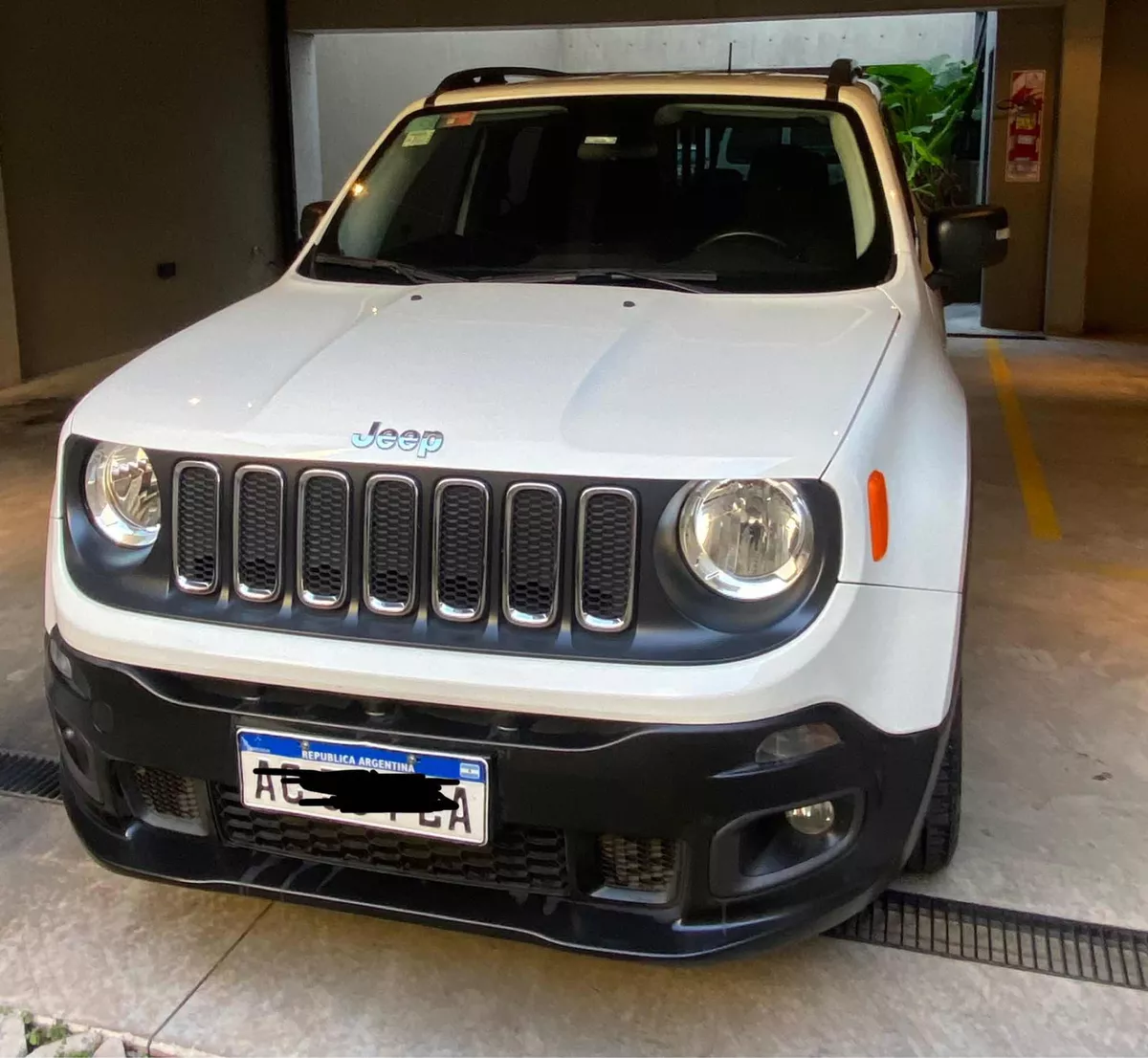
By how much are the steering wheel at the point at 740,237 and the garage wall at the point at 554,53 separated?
10205 mm

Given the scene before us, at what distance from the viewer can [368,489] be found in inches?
77.8

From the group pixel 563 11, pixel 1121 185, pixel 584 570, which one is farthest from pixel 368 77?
pixel 584 570

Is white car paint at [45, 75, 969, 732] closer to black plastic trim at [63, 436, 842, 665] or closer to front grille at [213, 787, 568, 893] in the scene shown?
black plastic trim at [63, 436, 842, 665]

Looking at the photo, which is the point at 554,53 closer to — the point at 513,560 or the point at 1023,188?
the point at 1023,188

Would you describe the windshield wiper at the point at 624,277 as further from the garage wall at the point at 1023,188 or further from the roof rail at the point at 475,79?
the garage wall at the point at 1023,188

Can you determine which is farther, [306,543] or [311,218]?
[311,218]

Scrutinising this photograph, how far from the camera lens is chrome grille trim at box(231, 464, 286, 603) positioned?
6.67ft

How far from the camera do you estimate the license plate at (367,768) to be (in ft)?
6.25

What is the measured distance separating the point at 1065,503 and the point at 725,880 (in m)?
4.18

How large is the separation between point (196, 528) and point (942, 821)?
1613 millimetres

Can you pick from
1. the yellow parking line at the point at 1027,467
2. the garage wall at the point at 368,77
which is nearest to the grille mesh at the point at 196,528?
the yellow parking line at the point at 1027,467

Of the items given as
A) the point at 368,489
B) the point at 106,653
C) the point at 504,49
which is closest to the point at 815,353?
the point at 368,489

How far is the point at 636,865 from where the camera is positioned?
6.54 ft

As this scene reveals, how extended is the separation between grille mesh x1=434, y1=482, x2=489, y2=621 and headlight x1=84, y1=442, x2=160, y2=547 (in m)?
0.57
